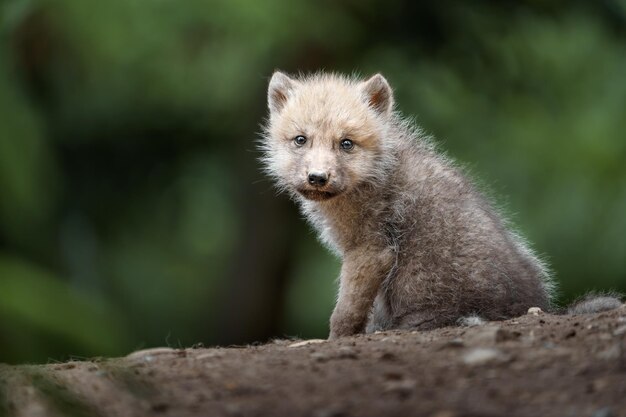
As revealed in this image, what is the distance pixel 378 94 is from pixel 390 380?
16.7 ft

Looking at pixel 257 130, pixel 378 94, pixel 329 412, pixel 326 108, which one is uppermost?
pixel 257 130

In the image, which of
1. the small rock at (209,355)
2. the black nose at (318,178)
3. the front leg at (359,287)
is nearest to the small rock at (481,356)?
the small rock at (209,355)

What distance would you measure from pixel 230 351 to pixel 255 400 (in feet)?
6.33

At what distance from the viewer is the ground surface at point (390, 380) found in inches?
189

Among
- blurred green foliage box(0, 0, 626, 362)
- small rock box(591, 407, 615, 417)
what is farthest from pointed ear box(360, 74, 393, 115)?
small rock box(591, 407, 615, 417)

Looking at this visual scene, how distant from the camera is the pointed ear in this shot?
9.98 metres

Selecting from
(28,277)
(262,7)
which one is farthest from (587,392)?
(262,7)

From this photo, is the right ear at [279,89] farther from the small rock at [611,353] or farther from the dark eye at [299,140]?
the small rock at [611,353]

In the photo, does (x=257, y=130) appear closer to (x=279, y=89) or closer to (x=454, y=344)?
(x=279, y=89)

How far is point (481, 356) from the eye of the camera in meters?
5.68

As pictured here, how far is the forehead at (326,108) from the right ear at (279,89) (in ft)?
0.57

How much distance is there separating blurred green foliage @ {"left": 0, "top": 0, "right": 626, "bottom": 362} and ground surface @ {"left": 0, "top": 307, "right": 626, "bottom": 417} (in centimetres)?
481

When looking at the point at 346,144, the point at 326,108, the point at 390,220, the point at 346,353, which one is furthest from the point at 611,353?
the point at 326,108

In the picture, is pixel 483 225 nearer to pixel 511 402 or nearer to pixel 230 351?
pixel 230 351
